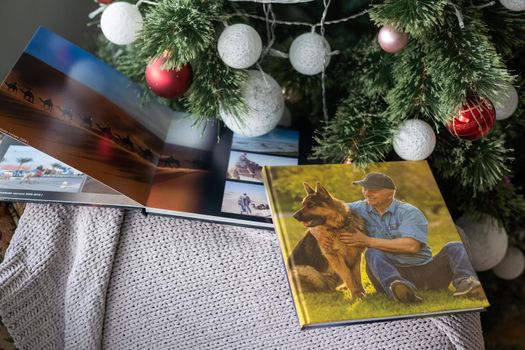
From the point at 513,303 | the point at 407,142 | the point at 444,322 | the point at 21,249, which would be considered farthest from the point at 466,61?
the point at 513,303

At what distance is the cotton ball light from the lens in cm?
101

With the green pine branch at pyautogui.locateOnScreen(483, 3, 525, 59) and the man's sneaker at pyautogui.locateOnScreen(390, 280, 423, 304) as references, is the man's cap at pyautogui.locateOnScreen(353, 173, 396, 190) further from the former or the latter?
the green pine branch at pyautogui.locateOnScreen(483, 3, 525, 59)

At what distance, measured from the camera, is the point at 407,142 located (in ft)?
2.15

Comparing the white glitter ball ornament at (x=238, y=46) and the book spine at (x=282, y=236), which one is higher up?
the white glitter ball ornament at (x=238, y=46)

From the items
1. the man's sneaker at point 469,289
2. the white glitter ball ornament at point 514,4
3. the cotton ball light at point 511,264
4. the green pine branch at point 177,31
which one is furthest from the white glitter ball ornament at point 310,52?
the cotton ball light at point 511,264

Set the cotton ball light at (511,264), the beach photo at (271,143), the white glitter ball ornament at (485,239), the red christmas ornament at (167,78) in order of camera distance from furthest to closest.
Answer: the cotton ball light at (511,264)
the white glitter ball ornament at (485,239)
the beach photo at (271,143)
the red christmas ornament at (167,78)

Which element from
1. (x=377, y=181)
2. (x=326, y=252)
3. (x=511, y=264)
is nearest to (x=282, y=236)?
(x=326, y=252)

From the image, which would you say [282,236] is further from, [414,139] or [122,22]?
[122,22]

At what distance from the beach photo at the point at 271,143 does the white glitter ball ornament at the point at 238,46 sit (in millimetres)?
145

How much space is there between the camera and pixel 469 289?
0.58 meters

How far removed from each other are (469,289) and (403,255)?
0.27 ft

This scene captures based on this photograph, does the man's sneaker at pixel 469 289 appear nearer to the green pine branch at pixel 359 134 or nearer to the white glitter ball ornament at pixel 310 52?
the green pine branch at pixel 359 134

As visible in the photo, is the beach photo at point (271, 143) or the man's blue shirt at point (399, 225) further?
the beach photo at point (271, 143)

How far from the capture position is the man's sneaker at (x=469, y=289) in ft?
1.90
